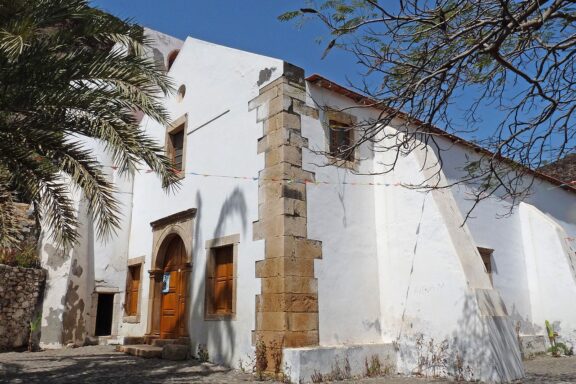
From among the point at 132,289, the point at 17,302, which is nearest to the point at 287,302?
the point at 132,289

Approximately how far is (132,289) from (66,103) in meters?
6.25

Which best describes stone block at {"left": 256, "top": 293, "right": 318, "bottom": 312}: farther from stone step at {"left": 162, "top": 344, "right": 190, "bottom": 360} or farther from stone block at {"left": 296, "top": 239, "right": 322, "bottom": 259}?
stone step at {"left": 162, "top": 344, "right": 190, "bottom": 360}

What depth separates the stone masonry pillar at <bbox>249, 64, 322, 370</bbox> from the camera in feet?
23.1

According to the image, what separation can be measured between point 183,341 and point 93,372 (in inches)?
67.3

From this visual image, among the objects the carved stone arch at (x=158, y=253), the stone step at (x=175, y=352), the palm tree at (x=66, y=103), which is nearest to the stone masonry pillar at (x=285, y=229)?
the palm tree at (x=66, y=103)

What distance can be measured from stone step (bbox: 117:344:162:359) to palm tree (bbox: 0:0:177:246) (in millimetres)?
2628

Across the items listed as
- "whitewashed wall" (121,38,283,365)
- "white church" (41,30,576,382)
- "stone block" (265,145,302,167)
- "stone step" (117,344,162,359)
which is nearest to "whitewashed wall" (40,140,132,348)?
"white church" (41,30,576,382)

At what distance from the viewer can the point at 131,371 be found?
7.61 metres

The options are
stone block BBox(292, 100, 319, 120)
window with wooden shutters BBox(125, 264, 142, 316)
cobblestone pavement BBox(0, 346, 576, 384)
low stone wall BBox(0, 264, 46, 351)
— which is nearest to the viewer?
cobblestone pavement BBox(0, 346, 576, 384)

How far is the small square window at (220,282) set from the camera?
8.24 metres

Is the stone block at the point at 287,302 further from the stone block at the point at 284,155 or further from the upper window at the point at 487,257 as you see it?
the upper window at the point at 487,257

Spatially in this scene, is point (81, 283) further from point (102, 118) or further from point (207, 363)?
point (102, 118)

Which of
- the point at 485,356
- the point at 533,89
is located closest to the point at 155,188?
the point at 485,356

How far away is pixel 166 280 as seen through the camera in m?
10.1
